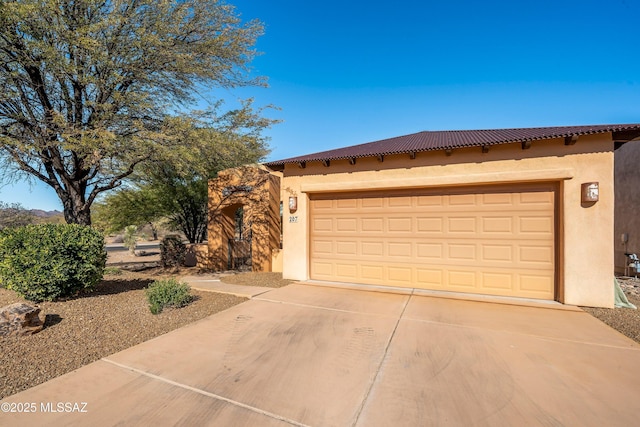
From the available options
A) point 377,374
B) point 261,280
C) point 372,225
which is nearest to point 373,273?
point 372,225

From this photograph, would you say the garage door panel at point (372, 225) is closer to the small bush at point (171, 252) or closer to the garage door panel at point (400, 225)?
the garage door panel at point (400, 225)

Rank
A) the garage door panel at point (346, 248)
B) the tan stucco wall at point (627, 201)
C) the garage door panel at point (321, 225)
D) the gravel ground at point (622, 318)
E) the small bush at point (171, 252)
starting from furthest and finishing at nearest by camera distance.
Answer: the small bush at point (171, 252) → the tan stucco wall at point (627, 201) → the garage door panel at point (321, 225) → the garage door panel at point (346, 248) → the gravel ground at point (622, 318)

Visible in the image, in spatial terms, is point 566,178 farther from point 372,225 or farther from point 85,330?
point 85,330

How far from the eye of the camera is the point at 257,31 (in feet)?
31.7

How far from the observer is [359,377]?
9.70 ft

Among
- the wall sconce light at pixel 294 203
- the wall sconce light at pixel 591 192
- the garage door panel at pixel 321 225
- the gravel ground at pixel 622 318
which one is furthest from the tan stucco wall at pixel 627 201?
the wall sconce light at pixel 294 203

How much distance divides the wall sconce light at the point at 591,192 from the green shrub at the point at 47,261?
9754 millimetres

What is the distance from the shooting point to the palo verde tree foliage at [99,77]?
6.80 meters

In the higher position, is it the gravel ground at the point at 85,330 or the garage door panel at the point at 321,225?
the garage door panel at the point at 321,225

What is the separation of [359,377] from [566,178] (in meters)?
5.67

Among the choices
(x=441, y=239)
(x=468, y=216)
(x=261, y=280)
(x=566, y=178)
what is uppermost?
(x=566, y=178)

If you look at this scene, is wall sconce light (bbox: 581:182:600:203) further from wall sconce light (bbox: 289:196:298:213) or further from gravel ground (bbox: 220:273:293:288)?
gravel ground (bbox: 220:273:293:288)

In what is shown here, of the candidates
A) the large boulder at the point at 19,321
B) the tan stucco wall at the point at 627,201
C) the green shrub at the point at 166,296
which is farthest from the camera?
the tan stucco wall at the point at 627,201

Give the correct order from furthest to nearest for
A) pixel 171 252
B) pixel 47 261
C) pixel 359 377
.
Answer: pixel 171 252
pixel 47 261
pixel 359 377
